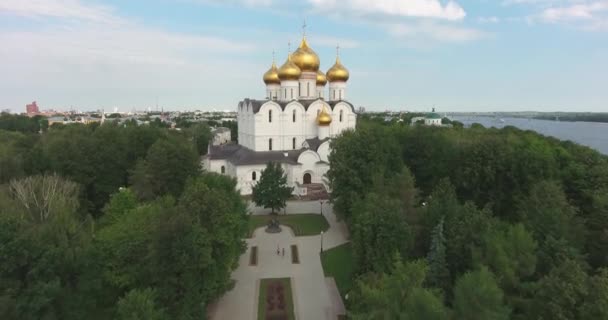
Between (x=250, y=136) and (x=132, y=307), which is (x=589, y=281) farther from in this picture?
(x=250, y=136)

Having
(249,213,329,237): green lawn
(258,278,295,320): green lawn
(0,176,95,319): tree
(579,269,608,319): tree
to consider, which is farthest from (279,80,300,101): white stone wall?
(579,269,608,319): tree

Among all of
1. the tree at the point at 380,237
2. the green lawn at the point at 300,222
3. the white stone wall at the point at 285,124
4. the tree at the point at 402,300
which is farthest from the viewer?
the white stone wall at the point at 285,124

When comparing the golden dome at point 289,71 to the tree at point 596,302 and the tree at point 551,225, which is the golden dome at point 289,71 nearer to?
the tree at point 551,225

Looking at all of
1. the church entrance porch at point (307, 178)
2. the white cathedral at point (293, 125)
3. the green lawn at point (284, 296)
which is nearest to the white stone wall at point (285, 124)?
the white cathedral at point (293, 125)

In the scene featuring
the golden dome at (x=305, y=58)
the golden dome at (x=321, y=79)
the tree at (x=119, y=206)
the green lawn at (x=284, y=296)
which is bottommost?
the green lawn at (x=284, y=296)

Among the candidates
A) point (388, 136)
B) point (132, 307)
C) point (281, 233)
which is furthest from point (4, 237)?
point (388, 136)

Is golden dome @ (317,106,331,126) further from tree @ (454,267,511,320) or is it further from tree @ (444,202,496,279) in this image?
tree @ (454,267,511,320)

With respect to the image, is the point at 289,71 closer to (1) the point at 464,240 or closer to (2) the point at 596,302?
(1) the point at 464,240
